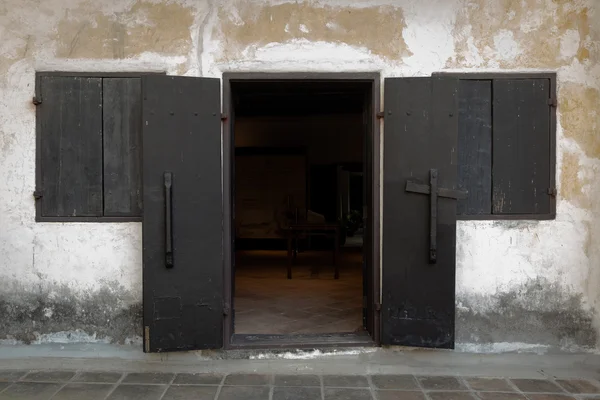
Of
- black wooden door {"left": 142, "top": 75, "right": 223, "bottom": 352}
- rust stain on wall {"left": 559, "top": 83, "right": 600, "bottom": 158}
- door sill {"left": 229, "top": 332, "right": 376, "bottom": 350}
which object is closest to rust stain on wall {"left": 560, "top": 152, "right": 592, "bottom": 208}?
rust stain on wall {"left": 559, "top": 83, "right": 600, "bottom": 158}

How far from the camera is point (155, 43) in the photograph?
13.1 ft

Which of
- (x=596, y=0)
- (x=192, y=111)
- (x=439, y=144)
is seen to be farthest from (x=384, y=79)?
(x=596, y=0)

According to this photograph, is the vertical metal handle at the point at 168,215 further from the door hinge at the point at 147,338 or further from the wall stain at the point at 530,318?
the wall stain at the point at 530,318

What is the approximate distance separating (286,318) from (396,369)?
54.2 inches

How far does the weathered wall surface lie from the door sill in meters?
0.85

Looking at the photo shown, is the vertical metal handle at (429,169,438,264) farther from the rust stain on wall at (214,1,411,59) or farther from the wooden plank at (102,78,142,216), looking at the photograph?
the wooden plank at (102,78,142,216)

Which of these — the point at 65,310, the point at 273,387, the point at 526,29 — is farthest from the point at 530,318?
the point at 65,310

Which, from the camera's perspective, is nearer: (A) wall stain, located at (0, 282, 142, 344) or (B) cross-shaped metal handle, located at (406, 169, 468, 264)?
(B) cross-shaped metal handle, located at (406, 169, 468, 264)

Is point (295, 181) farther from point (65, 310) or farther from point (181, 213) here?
point (65, 310)

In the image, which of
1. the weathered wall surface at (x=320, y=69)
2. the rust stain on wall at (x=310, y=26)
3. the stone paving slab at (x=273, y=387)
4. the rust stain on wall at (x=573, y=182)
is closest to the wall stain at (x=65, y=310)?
the weathered wall surface at (x=320, y=69)

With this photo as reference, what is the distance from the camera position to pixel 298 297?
234 inches

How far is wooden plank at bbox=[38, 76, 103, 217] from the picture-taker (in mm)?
3982

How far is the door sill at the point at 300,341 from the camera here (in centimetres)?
405

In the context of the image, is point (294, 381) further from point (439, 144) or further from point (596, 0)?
point (596, 0)
